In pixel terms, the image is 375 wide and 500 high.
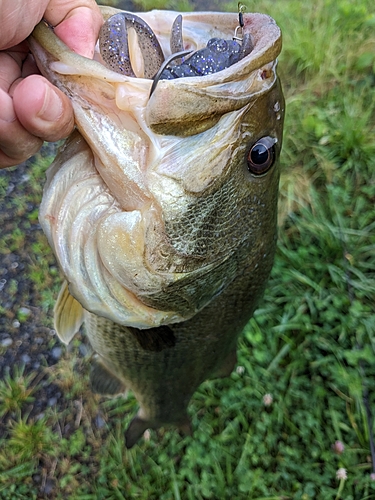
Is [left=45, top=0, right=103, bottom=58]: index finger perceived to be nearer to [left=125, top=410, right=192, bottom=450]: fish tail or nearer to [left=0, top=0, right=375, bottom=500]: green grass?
[left=125, top=410, right=192, bottom=450]: fish tail

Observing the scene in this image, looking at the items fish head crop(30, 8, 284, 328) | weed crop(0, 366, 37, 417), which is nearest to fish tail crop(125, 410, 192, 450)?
weed crop(0, 366, 37, 417)

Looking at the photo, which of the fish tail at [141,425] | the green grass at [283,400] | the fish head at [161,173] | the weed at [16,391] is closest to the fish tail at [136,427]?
the fish tail at [141,425]

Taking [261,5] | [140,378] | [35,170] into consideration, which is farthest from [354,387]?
[261,5]

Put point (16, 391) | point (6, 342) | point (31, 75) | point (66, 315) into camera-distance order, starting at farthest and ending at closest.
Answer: point (6, 342)
point (16, 391)
point (66, 315)
point (31, 75)

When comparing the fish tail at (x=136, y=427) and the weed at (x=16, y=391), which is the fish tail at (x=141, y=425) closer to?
the fish tail at (x=136, y=427)

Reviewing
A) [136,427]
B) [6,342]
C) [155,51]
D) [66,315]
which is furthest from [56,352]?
[155,51]

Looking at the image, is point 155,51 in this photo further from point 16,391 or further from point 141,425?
point 16,391
